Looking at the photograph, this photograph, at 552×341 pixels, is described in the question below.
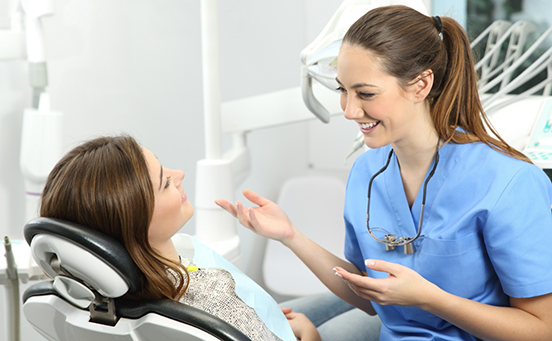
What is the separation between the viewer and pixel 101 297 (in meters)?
0.69

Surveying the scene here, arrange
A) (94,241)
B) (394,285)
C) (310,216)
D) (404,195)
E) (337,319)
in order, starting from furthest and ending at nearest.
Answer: (310,216), (337,319), (404,195), (394,285), (94,241)

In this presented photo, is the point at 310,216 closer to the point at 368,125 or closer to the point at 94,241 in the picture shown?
the point at 368,125

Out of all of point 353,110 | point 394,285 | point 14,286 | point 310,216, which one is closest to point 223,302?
point 394,285

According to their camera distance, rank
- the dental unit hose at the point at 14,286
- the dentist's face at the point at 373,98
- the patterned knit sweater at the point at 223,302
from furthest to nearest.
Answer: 1. the dental unit hose at the point at 14,286
2. the dentist's face at the point at 373,98
3. the patterned knit sweater at the point at 223,302

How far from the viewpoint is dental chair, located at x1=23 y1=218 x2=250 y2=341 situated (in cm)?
63

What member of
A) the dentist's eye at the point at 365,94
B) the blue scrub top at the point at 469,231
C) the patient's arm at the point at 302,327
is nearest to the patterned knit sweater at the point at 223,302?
the patient's arm at the point at 302,327

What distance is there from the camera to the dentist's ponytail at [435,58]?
906mm

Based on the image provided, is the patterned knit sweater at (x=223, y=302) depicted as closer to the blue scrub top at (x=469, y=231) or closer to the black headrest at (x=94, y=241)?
the black headrest at (x=94, y=241)

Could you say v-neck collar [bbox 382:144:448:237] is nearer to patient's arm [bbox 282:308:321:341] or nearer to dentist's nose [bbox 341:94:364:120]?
dentist's nose [bbox 341:94:364:120]

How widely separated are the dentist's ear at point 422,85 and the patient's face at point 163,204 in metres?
0.48

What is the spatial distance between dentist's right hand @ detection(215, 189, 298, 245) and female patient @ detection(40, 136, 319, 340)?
207 mm

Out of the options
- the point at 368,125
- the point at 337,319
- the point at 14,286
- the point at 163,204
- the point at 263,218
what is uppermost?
the point at 368,125

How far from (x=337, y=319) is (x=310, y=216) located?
1.22 m

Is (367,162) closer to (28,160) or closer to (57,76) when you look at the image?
(28,160)
